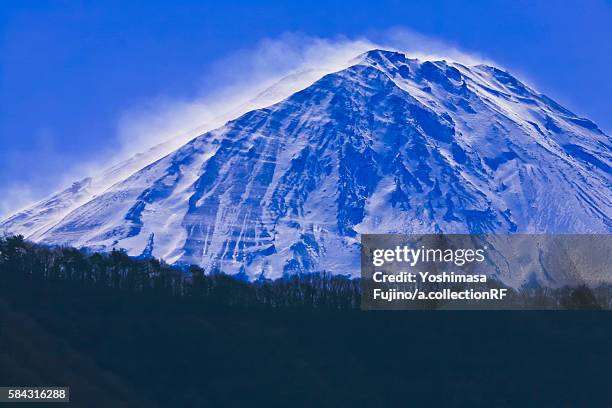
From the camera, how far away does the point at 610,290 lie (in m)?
143

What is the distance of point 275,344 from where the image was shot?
9569cm

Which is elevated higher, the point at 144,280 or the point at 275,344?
the point at 144,280

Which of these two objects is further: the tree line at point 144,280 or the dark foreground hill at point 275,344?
the tree line at point 144,280

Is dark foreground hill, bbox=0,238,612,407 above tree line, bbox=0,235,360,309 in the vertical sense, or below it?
below

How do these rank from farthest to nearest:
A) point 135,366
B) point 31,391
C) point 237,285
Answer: point 237,285 → point 135,366 → point 31,391

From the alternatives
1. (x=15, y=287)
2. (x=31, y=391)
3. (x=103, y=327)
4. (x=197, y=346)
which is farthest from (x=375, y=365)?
(x=31, y=391)

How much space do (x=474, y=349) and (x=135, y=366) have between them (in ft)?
83.5

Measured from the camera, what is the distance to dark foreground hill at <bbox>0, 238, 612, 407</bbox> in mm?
87125

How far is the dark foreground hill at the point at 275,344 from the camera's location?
286ft

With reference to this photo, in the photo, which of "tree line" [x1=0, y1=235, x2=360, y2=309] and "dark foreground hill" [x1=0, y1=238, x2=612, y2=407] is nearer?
"dark foreground hill" [x1=0, y1=238, x2=612, y2=407]

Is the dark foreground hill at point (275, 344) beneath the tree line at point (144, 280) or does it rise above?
beneath

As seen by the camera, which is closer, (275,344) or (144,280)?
(275,344)

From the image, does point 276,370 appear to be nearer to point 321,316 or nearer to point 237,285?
point 321,316

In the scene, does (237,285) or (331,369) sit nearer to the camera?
(331,369)
